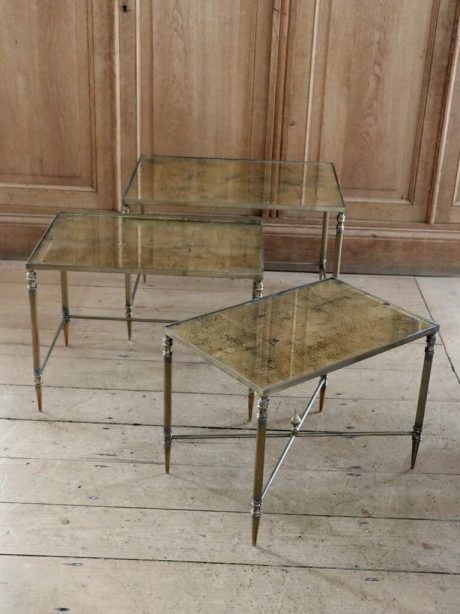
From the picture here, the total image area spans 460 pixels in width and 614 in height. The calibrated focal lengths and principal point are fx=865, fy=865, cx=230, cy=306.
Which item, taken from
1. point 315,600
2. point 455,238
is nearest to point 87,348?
point 315,600

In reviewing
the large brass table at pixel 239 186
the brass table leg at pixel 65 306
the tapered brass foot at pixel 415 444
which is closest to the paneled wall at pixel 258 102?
the large brass table at pixel 239 186

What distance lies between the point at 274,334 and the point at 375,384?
1.03 m

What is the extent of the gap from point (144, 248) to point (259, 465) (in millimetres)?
1101

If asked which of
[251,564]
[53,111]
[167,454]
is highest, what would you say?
[53,111]

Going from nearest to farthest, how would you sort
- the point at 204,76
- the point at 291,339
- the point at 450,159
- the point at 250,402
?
the point at 291,339 → the point at 250,402 → the point at 204,76 → the point at 450,159

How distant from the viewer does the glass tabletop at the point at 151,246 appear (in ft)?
10.2

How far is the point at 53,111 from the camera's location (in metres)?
4.50

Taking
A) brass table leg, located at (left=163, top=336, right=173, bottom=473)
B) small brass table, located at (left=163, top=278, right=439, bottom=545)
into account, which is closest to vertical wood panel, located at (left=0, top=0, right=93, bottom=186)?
small brass table, located at (left=163, top=278, right=439, bottom=545)

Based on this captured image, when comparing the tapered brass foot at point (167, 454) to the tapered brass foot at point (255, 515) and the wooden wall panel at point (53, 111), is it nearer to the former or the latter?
the tapered brass foot at point (255, 515)

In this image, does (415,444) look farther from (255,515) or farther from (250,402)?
(255,515)

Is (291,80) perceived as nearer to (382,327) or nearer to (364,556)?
(382,327)

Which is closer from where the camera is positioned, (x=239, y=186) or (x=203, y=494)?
(x=203, y=494)

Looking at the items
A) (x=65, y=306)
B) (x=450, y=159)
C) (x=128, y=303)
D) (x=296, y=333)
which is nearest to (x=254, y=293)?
(x=296, y=333)

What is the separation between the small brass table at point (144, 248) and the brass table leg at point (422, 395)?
2.06ft
